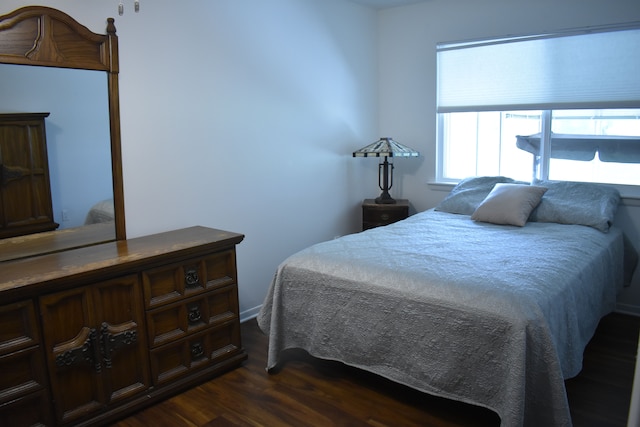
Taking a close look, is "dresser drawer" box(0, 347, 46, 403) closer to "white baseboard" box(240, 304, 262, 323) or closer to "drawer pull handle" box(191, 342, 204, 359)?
"drawer pull handle" box(191, 342, 204, 359)

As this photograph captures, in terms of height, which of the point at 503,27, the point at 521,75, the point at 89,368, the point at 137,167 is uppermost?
the point at 503,27

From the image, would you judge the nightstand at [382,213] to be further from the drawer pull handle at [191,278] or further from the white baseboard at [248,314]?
the drawer pull handle at [191,278]

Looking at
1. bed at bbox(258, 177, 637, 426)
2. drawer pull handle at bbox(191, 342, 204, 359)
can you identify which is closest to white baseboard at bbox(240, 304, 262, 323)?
bed at bbox(258, 177, 637, 426)

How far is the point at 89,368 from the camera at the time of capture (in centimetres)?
229

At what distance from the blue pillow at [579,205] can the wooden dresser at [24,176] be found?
3.03 metres

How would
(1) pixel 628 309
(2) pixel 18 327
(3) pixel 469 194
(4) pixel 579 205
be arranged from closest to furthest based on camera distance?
(2) pixel 18 327
(4) pixel 579 205
(1) pixel 628 309
(3) pixel 469 194

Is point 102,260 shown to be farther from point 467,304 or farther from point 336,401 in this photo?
point 467,304

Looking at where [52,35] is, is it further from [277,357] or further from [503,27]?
[503,27]

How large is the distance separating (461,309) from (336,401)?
2.69 ft

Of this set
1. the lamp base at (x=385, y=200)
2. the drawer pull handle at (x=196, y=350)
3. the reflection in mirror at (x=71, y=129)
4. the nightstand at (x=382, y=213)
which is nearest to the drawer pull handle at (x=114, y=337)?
the drawer pull handle at (x=196, y=350)

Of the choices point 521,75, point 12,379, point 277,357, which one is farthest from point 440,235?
point 12,379

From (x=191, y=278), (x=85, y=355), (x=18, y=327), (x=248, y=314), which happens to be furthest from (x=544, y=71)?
(x=18, y=327)

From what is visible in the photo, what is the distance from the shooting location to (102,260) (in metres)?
2.36

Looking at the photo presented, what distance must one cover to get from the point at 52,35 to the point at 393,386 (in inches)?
96.2
